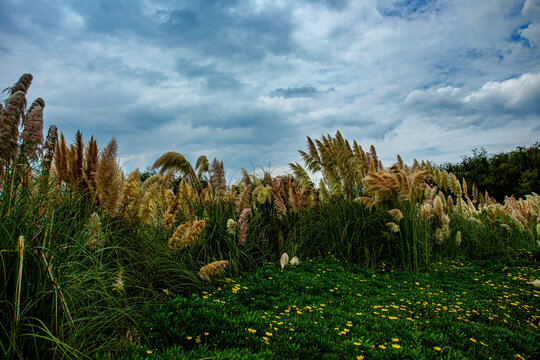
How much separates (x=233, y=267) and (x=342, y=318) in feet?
6.98

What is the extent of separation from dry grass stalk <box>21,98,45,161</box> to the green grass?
6.49 ft

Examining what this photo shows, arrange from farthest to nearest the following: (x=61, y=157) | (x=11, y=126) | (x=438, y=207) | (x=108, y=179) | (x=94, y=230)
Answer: (x=438, y=207), (x=61, y=157), (x=108, y=179), (x=11, y=126), (x=94, y=230)

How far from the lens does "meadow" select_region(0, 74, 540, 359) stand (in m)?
2.44

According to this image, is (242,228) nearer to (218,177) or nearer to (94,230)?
(218,177)

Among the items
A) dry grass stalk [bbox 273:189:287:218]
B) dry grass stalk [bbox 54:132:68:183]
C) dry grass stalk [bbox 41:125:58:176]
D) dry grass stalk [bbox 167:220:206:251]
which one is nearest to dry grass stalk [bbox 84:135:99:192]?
dry grass stalk [bbox 54:132:68:183]

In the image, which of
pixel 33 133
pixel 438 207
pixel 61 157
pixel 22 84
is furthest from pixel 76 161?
pixel 438 207

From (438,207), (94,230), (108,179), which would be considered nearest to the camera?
(94,230)

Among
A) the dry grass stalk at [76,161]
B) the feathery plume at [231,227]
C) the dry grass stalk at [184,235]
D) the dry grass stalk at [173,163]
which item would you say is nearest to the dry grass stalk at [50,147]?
the dry grass stalk at [76,161]

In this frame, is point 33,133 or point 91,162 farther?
point 91,162

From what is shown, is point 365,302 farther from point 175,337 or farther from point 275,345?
point 175,337

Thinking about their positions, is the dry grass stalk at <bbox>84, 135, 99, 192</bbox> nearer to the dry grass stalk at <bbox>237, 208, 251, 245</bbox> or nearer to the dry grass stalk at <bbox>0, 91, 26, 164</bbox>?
the dry grass stalk at <bbox>0, 91, 26, 164</bbox>

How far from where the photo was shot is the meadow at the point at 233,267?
2439 millimetres

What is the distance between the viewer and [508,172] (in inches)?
961

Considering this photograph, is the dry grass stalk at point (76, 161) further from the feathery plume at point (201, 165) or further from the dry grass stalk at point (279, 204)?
the dry grass stalk at point (279, 204)
